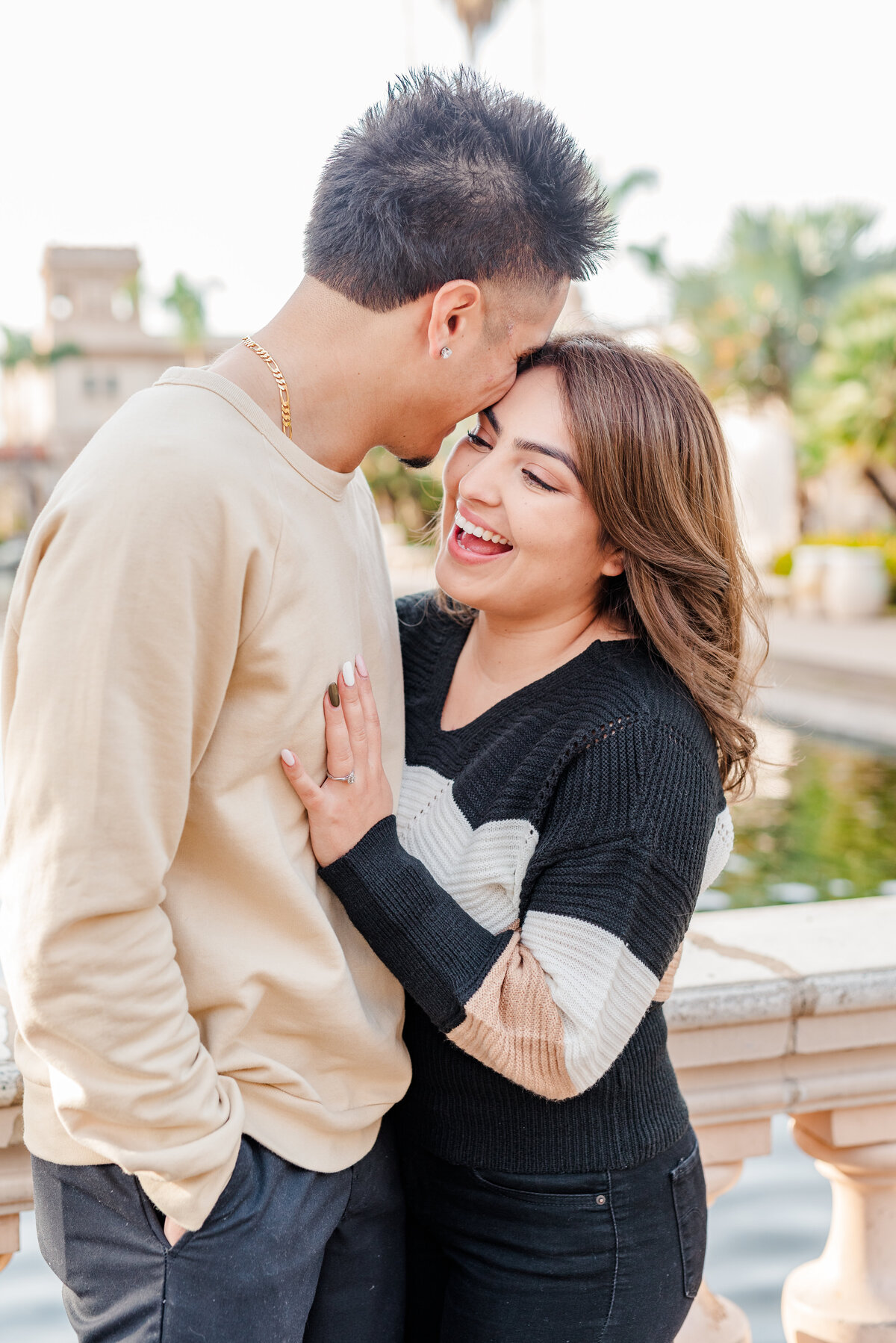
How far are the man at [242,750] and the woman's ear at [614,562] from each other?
1.08ft

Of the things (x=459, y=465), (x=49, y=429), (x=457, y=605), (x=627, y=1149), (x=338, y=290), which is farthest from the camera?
(x=49, y=429)

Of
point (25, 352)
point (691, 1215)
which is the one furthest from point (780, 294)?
point (25, 352)

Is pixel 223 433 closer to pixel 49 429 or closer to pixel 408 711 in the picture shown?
pixel 408 711

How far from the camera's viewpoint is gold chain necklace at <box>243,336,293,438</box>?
1.51m

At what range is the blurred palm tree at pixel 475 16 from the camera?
29578 mm

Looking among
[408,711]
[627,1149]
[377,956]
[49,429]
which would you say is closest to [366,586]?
[408,711]

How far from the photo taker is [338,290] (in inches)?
61.0

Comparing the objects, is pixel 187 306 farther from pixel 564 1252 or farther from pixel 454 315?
pixel 564 1252

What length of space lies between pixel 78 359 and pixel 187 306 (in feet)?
14.9

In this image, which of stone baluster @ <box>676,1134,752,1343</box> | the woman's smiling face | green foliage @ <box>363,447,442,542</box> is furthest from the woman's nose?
green foliage @ <box>363,447,442,542</box>

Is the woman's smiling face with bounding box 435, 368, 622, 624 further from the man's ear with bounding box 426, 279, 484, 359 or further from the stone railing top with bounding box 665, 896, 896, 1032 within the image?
the stone railing top with bounding box 665, 896, 896, 1032

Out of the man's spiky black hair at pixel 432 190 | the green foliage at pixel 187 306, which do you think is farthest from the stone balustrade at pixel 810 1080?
the green foliage at pixel 187 306

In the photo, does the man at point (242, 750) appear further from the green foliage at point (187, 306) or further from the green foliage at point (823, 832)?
the green foliage at point (187, 306)

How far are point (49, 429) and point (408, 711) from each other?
4797 cm
